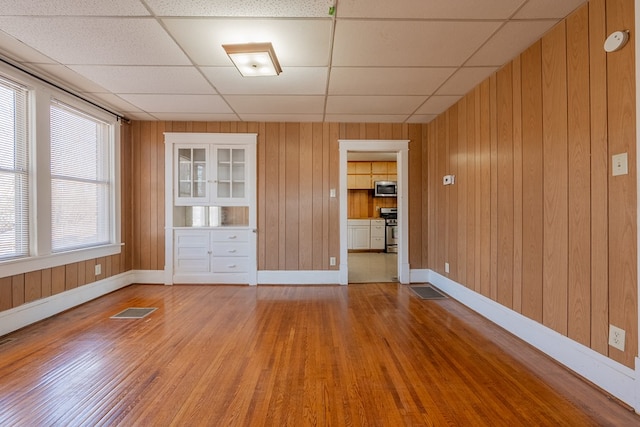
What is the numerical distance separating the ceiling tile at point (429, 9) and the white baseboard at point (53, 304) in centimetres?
377

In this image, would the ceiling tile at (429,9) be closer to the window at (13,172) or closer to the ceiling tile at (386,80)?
the ceiling tile at (386,80)

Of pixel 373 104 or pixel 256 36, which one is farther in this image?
pixel 373 104

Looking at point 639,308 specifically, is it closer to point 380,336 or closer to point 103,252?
point 380,336

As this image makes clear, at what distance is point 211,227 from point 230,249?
1.45 ft

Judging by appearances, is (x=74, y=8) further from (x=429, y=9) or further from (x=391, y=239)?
(x=391, y=239)

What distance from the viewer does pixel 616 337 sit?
1.70m

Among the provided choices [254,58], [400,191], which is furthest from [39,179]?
[400,191]

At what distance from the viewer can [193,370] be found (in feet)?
6.59

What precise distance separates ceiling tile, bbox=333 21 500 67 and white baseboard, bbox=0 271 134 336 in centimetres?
370

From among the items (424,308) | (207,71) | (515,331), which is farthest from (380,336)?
(207,71)

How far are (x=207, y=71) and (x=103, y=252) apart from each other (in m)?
2.77

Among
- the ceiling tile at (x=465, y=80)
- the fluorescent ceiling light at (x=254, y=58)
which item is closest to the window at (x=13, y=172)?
the fluorescent ceiling light at (x=254, y=58)

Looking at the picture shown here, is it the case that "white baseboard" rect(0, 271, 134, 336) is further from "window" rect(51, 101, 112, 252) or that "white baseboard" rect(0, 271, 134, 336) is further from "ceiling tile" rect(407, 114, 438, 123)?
"ceiling tile" rect(407, 114, 438, 123)

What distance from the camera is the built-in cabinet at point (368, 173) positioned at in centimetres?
787
